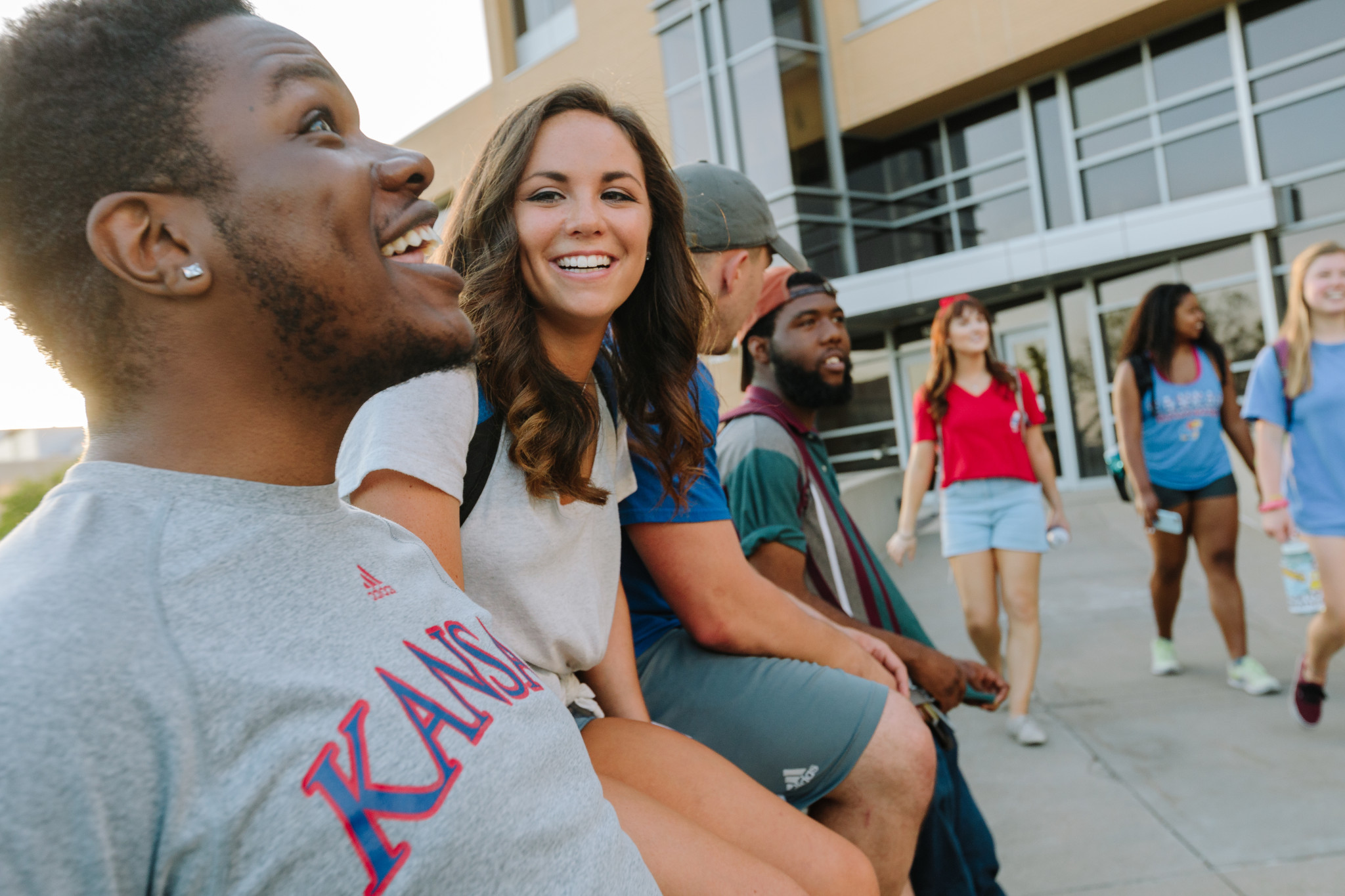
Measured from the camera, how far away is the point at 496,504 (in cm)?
163

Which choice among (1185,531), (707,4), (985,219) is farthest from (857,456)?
(1185,531)

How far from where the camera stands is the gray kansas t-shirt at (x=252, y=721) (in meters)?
0.78

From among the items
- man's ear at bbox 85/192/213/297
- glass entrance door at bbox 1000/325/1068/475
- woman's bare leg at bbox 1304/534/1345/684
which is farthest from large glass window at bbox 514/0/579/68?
man's ear at bbox 85/192/213/297

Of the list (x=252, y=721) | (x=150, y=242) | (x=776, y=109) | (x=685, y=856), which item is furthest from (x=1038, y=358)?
(x=252, y=721)

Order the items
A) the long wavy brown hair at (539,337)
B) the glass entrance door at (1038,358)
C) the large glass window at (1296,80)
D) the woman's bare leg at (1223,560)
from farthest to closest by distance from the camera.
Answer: the glass entrance door at (1038,358), the large glass window at (1296,80), the woman's bare leg at (1223,560), the long wavy brown hair at (539,337)

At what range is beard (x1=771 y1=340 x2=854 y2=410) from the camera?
327cm

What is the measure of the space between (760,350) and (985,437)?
6.83 ft

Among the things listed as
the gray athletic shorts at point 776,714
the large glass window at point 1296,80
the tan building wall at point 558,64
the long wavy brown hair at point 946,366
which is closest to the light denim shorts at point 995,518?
the long wavy brown hair at point 946,366

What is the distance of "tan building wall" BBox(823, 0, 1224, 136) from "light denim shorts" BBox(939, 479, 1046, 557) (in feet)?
32.9

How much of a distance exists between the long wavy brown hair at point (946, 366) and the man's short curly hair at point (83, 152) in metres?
4.48

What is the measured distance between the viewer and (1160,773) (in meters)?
4.04

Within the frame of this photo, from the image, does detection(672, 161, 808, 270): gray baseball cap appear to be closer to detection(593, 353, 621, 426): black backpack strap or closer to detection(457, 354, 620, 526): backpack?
detection(593, 353, 621, 426): black backpack strap

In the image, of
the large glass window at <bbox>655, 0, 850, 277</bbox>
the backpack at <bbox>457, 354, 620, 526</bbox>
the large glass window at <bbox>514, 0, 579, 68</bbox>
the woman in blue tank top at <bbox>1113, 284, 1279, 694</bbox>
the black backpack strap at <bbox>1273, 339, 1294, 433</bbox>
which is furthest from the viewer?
the large glass window at <bbox>514, 0, 579, 68</bbox>

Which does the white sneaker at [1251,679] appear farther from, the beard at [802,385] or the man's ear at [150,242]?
the man's ear at [150,242]
